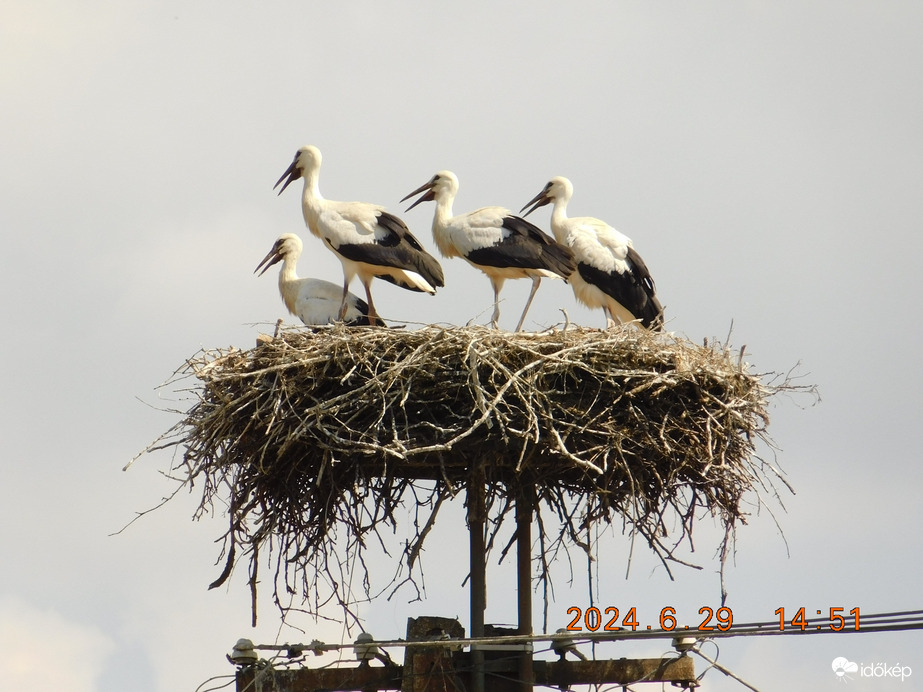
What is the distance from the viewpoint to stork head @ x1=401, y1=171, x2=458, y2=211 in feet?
36.1

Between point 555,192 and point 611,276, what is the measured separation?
98 cm

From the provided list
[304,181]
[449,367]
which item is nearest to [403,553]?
[449,367]

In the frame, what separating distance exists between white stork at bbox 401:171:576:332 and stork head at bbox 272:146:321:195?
1.19 m

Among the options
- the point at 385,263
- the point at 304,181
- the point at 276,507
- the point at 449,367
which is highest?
the point at 304,181

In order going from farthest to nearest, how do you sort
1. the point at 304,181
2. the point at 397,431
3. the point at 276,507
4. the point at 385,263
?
the point at 304,181 < the point at 385,263 < the point at 276,507 < the point at 397,431

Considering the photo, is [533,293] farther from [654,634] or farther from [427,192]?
[654,634]

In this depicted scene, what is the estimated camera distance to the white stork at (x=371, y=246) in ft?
34.1

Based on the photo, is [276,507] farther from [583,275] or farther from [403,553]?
[583,275]

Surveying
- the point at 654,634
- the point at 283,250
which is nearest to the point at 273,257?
the point at 283,250

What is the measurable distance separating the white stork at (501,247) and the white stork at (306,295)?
0.72m

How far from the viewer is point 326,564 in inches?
328

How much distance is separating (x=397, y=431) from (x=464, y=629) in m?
1.02

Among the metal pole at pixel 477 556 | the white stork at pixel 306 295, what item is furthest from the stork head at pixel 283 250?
the metal pole at pixel 477 556

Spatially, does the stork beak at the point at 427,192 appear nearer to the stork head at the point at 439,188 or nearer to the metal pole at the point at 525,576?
the stork head at the point at 439,188
